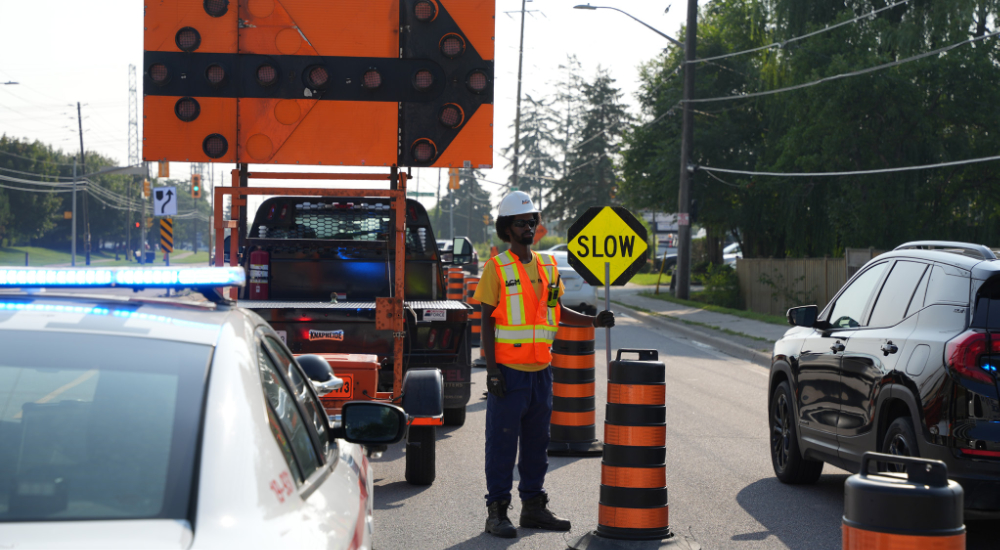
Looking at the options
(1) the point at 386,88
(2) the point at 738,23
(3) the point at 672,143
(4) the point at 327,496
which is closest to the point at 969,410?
(4) the point at 327,496

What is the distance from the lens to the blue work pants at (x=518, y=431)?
21.2 ft

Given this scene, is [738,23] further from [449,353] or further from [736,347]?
[449,353]

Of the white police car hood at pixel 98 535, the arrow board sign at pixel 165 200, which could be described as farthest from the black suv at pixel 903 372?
the arrow board sign at pixel 165 200

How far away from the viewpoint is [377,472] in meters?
8.35

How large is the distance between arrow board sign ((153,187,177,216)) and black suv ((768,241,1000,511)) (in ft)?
80.3

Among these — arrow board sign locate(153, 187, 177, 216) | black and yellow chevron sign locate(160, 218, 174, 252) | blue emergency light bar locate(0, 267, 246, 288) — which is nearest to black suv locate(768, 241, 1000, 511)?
blue emergency light bar locate(0, 267, 246, 288)

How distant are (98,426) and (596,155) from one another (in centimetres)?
8428

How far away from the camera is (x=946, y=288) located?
603cm

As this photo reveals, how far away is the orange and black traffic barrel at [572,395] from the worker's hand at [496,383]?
2566 mm

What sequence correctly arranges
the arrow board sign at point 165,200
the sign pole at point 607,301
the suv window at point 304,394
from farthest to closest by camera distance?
the arrow board sign at point 165,200 < the sign pole at point 607,301 < the suv window at point 304,394

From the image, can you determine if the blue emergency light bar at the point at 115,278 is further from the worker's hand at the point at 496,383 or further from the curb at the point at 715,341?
the curb at the point at 715,341

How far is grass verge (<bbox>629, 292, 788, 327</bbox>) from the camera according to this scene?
81.2 feet

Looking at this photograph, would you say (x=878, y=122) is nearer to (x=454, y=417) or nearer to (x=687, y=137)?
(x=687, y=137)

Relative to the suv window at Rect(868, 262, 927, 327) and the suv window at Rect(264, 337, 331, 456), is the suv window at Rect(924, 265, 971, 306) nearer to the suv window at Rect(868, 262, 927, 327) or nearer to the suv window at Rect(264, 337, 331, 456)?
the suv window at Rect(868, 262, 927, 327)
